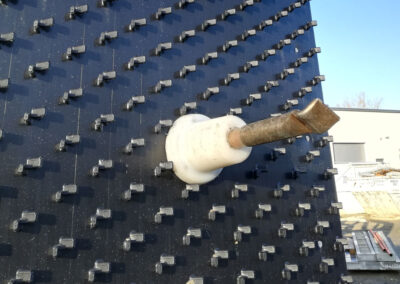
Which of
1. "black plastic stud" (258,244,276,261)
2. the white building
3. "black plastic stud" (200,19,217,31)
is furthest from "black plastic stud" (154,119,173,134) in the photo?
the white building

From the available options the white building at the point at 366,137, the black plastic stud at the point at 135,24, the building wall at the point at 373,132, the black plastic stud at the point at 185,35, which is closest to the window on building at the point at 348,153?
the white building at the point at 366,137

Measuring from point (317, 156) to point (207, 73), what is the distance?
5.17ft

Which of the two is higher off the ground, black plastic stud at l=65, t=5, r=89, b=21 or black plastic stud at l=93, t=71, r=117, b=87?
black plastic stud at l=65, t=5, r=89, b=21

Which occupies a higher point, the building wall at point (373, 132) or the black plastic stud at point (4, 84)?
the building wall at point (373, 132)

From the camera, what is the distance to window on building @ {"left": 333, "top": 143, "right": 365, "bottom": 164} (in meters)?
28.8

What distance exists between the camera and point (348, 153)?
29000 millimetres

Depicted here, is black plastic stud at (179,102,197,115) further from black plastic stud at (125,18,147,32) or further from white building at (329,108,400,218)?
white building at (329,108,400,218)

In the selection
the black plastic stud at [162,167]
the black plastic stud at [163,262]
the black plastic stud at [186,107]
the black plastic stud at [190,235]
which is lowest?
the black plastic stud at [163,262]

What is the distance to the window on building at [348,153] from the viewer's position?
1133 inches

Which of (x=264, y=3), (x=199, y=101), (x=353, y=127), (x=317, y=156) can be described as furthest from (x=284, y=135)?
(x=353, y=127)

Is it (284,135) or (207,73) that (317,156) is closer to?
(207,73)

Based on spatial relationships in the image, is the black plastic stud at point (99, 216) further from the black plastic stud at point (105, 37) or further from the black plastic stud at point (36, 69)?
the black plastic stud at point (105, 37)

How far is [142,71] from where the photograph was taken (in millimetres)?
3309

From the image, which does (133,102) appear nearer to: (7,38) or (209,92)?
(209,92)
